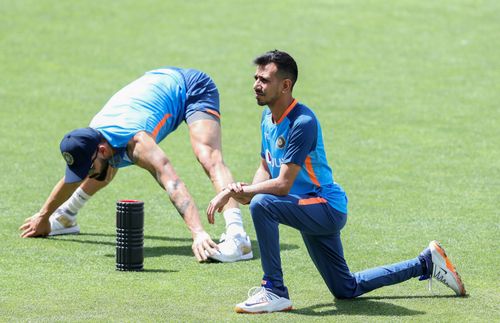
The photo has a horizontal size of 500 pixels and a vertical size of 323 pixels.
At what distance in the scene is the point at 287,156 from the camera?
24.9ft

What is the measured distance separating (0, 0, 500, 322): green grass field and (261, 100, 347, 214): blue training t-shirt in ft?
2.89

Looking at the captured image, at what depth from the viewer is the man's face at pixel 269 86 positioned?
7.71 metres

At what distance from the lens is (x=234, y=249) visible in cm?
957

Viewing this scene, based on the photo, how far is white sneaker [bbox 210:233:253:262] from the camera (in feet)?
31.2

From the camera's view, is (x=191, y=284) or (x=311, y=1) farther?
(x=311, y=1)

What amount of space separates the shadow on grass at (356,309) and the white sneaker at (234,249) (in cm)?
168

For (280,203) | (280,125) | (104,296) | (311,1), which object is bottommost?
(104,296)

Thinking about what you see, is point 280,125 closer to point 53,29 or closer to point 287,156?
point 287,156

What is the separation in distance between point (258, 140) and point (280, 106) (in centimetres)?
787

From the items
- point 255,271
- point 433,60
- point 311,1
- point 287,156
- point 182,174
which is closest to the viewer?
point 287,156

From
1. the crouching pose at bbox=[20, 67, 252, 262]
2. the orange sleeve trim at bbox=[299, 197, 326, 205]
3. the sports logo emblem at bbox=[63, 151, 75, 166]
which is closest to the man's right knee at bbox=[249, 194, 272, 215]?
the orange sleeve trim at bbox=[299, 197, 326, 205]

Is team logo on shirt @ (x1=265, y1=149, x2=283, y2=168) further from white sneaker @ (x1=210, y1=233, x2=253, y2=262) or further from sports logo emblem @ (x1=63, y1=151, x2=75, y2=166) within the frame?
sports logo emblem @ (x1=63, y1=151, x2=75, y2=166)

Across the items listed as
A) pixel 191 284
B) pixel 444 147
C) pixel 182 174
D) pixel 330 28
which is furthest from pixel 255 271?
pixel 330 28

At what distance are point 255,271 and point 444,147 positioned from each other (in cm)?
657
